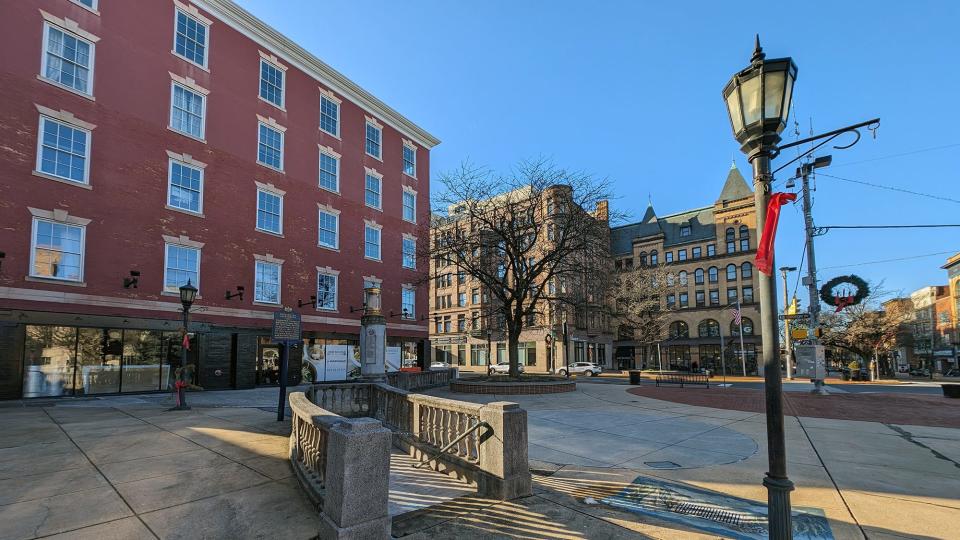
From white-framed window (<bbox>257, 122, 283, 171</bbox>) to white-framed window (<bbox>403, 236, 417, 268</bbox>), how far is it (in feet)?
35.7

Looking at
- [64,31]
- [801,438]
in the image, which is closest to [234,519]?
[801,438]

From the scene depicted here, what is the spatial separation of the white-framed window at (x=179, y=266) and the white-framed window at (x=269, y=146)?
6.61 m

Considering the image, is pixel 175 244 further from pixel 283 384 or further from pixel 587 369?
pixel 587 369

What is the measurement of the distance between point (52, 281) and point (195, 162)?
7.95 metres

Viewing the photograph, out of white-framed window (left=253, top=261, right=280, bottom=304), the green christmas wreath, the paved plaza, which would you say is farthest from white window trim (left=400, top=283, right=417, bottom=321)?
the green christmas wreath

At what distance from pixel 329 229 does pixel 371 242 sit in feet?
11.7

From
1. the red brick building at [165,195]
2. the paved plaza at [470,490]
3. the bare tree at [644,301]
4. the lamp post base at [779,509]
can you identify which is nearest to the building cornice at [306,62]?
the red brick building at [165,195]

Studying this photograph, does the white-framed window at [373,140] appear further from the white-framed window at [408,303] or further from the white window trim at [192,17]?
the white window trim at [192,17]

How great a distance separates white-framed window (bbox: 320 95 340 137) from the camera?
30.2 m

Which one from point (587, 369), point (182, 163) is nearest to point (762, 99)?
point (182, 163)

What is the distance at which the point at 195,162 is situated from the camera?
22.8 meters

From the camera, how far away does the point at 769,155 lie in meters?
4.30

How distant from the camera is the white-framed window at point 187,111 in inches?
877

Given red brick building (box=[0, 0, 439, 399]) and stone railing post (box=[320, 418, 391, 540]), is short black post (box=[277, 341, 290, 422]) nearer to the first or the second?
stone railing post (box=[320, 418, 391, 540])
